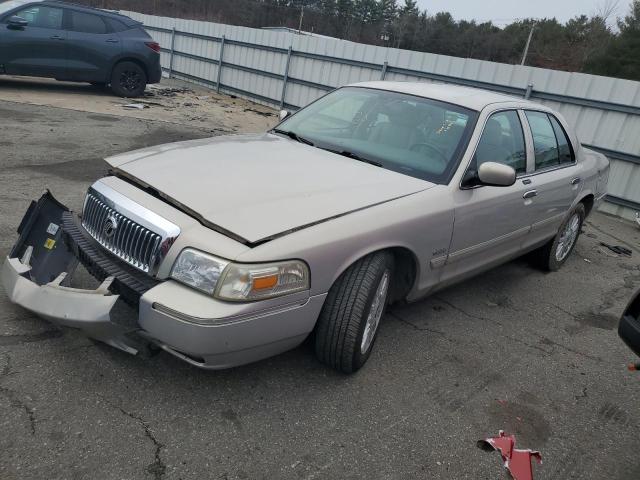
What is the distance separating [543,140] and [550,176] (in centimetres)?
31

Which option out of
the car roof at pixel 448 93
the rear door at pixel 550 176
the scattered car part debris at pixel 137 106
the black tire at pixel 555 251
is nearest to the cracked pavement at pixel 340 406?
the rear door at pixel 550 176

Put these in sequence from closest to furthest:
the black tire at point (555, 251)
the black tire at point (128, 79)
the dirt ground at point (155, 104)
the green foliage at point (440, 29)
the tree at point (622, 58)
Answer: the black tire at point (555, 251) → the dirt ground at point (155, 104) → the black tire at point (128, 79) → the tree at point (622, 58) → the green foliage at point (440, 29)

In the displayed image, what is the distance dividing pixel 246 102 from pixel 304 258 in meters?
13.4

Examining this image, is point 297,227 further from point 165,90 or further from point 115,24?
point 165,90

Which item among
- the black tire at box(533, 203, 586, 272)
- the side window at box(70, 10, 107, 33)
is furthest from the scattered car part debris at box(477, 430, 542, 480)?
the side window at box(70, 10, 107, 33)

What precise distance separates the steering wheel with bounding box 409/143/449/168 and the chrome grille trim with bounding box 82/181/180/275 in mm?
1843

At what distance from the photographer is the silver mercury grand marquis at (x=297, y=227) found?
2455 millimetres

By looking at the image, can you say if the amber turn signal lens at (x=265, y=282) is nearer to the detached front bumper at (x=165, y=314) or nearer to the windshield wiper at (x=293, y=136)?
the detached front bumper at (x=165, y=314)

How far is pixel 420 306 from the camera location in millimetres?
4152

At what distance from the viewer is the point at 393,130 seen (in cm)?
385

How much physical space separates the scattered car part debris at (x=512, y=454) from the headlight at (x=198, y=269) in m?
1.55

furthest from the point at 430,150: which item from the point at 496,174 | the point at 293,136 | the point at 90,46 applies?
the point at 90,46

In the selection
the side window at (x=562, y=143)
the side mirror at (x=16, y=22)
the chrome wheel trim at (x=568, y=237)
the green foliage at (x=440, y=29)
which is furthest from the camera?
the green foliage at (x=440, y=29)

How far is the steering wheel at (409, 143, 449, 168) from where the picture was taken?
11.7 feet
